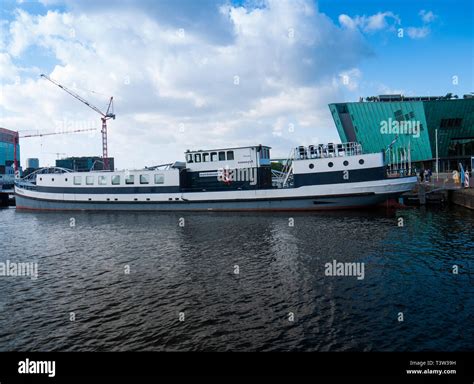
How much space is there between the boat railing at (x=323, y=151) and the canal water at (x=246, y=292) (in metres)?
14.3

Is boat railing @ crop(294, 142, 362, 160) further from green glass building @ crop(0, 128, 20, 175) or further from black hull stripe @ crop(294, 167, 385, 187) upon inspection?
green glass building @ crop(0, 128, 20, 175)

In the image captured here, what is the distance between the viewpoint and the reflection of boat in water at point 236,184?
39444 mm

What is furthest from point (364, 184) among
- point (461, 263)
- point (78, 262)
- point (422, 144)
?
point (422, 144)

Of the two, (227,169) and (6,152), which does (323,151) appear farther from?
(6,152)

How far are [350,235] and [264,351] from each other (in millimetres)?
17898

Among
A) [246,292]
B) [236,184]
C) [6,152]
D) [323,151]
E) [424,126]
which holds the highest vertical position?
[6,152]

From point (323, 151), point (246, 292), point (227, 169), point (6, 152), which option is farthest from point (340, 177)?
point (6, 152)

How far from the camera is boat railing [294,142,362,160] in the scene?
41.1m

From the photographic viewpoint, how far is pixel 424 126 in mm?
85312

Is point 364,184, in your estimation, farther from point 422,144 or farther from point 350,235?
point 422,144

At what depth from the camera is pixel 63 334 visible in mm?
11867

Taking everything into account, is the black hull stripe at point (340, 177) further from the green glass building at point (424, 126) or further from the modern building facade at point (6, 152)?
the modern building facade at point (6, 152)

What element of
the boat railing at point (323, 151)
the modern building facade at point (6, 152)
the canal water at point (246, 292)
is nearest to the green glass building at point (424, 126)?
the boat railing at point (323, 151)

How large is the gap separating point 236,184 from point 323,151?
12321 millimetres
